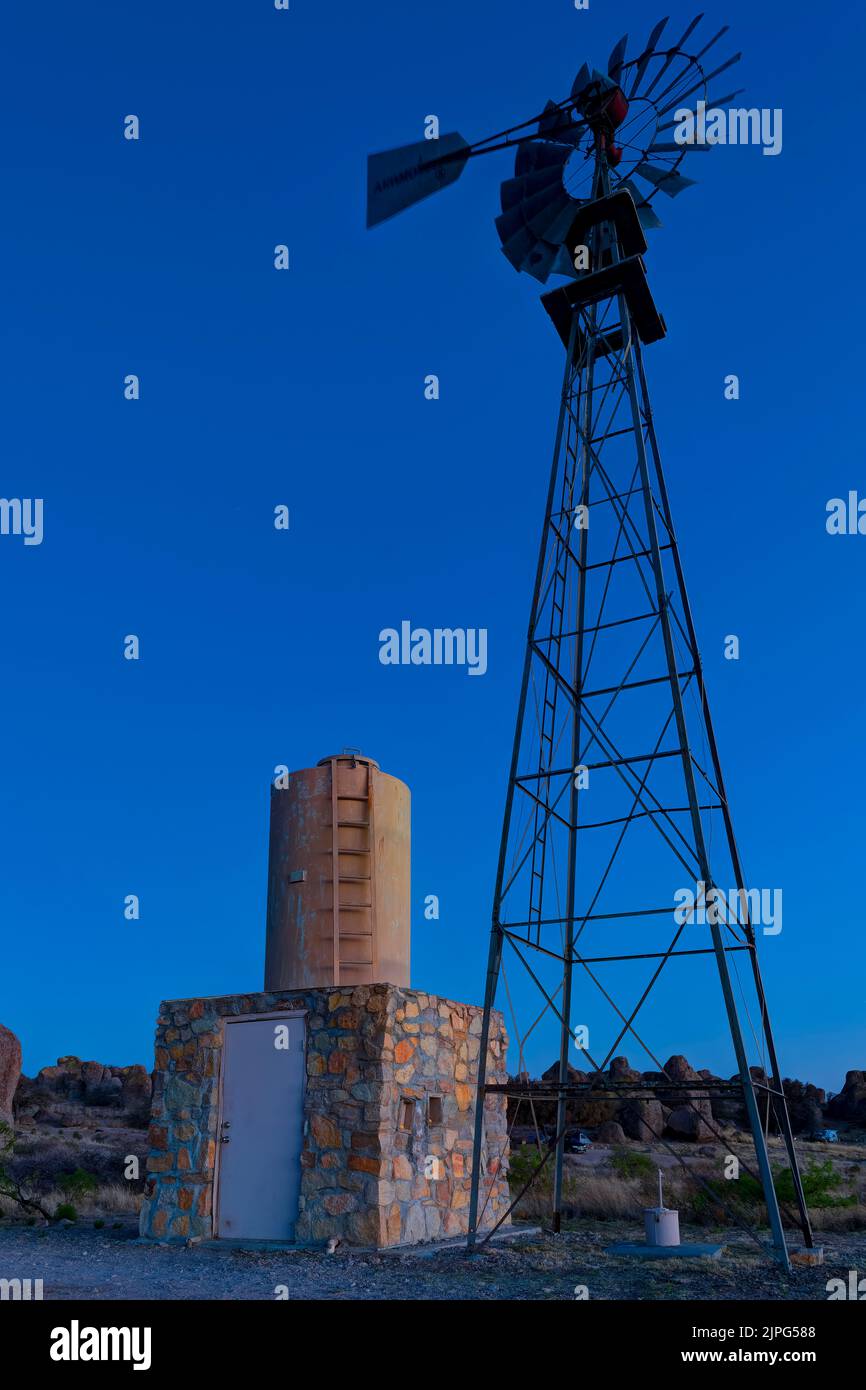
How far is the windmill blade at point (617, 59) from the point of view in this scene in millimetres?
13023

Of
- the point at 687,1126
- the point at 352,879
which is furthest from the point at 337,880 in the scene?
the point at 687,1126

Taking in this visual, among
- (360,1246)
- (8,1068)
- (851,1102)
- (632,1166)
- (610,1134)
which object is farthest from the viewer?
(851,1102)

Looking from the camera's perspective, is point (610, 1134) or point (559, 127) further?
point (610, 1134)

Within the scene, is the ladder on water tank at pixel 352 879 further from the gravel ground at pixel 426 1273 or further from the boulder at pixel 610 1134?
the boulder at pixel 610 1134

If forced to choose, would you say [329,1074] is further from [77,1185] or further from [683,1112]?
[683,1112]

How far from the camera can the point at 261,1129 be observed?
478 inches

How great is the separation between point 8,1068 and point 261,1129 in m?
19.5

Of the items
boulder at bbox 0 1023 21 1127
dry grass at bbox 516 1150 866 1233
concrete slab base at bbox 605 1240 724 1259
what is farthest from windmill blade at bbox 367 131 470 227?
boulder at bbox 0 1023 21 1127

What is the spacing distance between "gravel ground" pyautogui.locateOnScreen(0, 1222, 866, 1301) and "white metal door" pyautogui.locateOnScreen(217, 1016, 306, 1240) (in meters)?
0.58
